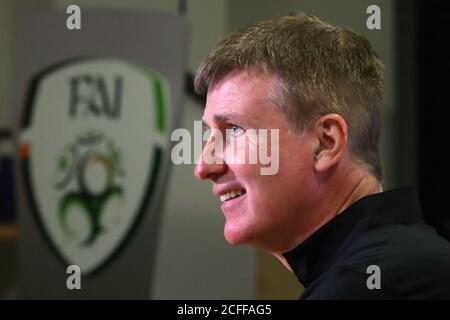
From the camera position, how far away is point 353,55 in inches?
31.8

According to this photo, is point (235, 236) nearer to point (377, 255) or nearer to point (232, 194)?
point (232, 194)

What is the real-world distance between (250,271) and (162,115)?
38 centimetres

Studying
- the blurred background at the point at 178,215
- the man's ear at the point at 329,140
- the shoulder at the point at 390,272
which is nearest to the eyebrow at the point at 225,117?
the man's ear at the point at 329,140

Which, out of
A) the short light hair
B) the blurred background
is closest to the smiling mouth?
the short light hair

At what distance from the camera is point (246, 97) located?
0.80 metres

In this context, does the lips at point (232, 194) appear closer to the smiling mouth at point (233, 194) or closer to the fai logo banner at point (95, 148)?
the smiling mouth at point (233, 194)

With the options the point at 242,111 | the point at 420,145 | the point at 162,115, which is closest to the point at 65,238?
the point at 162,115

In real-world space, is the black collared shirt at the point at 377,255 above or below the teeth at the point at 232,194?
below

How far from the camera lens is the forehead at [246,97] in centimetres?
80

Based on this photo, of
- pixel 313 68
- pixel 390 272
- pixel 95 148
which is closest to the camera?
pixel 390 272

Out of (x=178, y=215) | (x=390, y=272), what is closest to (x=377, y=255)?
(x=390, y=272)

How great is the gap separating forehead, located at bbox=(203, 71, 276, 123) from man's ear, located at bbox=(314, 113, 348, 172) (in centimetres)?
6

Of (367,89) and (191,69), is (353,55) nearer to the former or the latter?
(367,89)

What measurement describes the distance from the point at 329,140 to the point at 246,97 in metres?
0.11
